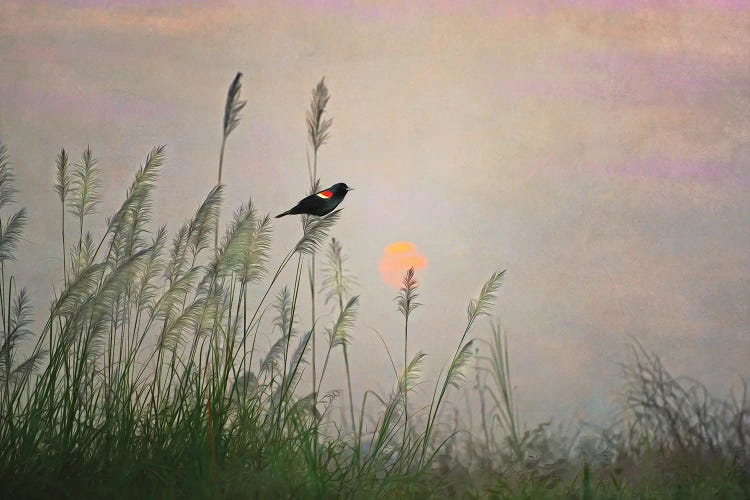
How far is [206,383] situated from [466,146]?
1.67m

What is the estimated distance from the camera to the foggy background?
341 cm

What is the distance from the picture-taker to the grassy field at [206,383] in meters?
2.31

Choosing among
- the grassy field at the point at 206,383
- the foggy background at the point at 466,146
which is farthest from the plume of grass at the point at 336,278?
the foggy background at the point at 466,146

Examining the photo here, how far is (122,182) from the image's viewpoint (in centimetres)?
340

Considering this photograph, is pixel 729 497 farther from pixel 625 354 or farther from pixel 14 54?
pixel 14 54

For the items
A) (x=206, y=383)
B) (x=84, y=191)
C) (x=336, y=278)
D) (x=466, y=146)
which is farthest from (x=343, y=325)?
(x=466, y=146)

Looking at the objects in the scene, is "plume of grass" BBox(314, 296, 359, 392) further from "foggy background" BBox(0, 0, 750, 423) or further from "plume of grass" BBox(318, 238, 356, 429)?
"foggy background" BBox(0, 0, 750, 423)

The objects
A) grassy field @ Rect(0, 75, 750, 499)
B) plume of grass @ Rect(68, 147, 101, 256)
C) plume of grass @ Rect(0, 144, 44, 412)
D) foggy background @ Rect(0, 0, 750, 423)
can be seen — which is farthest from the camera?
foggy background @ Rect(0, 0, 750, 423)

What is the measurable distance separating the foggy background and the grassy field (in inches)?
15.3

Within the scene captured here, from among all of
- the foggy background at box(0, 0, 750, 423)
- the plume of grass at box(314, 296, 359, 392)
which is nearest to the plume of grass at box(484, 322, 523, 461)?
the foggy background at box(0, 0, 750, 423)

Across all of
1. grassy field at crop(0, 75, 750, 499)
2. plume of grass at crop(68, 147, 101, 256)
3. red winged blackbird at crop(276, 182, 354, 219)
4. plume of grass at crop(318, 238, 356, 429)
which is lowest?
grassy field at crop(0, 75, 750, 499)

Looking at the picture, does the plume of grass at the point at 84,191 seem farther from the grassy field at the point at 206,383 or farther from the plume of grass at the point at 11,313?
the plume of grass at the point at 11,313

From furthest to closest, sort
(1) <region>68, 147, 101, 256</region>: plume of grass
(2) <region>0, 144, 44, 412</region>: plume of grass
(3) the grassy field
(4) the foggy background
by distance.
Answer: (4) the foggy background → (1) <region>68, 147, 101, 256</region>: plume of grass → (2) <region>0, 144, 44, 412</region>: plume of grass → (3) the grassy field

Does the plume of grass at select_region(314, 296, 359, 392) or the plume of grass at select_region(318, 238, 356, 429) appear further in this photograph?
the plume of grass at select_region(318, 238, 356, 429)
